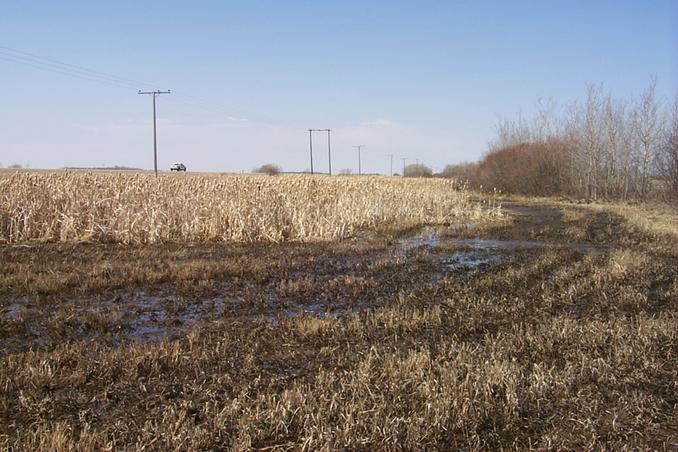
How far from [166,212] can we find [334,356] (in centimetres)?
933

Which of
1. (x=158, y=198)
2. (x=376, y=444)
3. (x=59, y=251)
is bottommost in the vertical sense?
(x=376, y=444)

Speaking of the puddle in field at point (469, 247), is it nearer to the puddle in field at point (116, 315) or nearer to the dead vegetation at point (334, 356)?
the dead vegetation at point (334, 356)

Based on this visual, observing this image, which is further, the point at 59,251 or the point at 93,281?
the point at 59,251

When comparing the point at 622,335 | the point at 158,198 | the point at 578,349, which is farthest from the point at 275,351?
the point at 158,198

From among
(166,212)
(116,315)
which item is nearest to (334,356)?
(116,315)

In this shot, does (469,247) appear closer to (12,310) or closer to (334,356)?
(334,356)

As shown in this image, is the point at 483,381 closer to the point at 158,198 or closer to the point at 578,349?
the point at 578,349

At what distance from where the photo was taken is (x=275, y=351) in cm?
509

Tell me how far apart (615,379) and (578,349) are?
70cm

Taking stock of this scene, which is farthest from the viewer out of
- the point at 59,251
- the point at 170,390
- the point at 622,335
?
the point at 59,251

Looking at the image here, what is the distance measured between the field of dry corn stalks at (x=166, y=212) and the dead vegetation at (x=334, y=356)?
2335 mm

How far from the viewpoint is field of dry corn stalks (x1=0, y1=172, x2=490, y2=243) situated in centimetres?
1199

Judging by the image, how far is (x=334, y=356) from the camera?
4945 millimetres

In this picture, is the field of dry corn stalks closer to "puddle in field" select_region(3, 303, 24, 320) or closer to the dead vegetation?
the dead vegetation
